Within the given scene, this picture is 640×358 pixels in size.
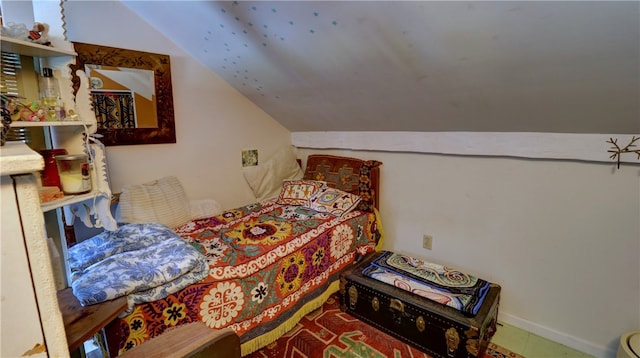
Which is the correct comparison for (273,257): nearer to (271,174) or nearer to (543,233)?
(271,174)

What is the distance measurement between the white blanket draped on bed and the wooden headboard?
1456 mm

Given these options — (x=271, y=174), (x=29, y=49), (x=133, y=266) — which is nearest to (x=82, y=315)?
(x=133, y=266)

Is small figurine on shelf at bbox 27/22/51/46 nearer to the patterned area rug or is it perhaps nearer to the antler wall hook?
the patterned area rug

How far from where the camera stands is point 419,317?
5.74 ft

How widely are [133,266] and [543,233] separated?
229 centimetres

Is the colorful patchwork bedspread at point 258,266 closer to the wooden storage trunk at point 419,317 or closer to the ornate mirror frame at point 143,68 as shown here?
the wooden storage trunk at point 419,317

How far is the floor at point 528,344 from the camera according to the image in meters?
1.78

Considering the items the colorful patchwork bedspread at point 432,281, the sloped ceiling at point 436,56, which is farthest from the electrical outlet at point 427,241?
the sloped ceiling at point 436,56

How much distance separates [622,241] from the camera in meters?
1.66

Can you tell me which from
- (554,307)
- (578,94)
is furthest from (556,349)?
(578,94)

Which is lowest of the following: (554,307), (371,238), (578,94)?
(554,307)

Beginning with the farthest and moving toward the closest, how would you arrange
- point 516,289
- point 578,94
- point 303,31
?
1. point 516,289
2. point 303,31
3. point 578,94

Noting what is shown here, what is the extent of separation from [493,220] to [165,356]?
6.80 feet

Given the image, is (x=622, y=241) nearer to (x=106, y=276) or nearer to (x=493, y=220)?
(x=493, y=220)
